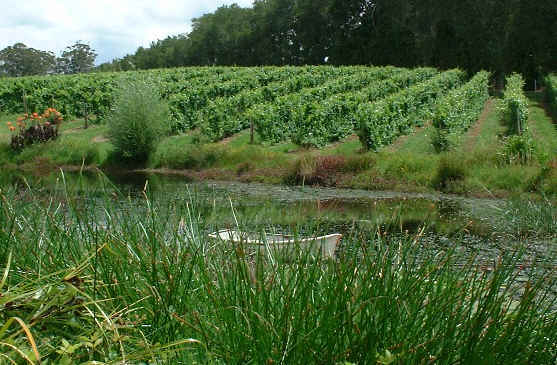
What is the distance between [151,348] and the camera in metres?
1.99

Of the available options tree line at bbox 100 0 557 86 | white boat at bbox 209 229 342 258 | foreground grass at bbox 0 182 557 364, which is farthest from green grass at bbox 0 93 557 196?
tree line at bbox 100 0 557 86

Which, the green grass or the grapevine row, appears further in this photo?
the grapevine row

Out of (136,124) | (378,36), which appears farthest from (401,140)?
(378,36)

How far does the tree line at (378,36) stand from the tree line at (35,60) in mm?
23536

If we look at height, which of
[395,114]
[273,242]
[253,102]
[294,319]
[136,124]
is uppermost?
[273,242]

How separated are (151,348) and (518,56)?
57133 millimetres

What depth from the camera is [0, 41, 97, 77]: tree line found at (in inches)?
3831

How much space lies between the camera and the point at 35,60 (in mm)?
98875

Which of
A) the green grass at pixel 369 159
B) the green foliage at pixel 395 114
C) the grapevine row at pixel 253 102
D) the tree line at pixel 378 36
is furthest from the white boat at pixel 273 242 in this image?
the tree line at pixel 378 36

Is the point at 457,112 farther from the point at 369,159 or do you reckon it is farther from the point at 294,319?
the point at 294,319

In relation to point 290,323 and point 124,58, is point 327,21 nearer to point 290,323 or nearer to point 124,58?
point 124,58

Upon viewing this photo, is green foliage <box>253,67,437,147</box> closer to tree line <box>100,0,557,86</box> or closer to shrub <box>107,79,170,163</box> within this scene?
shrub <box>107,79,170,163</box>

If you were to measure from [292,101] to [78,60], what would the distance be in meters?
84.8

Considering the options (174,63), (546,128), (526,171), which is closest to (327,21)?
(174,63)
